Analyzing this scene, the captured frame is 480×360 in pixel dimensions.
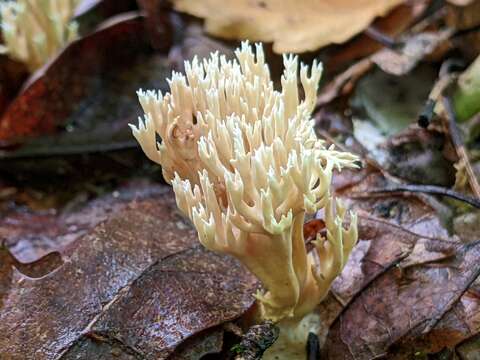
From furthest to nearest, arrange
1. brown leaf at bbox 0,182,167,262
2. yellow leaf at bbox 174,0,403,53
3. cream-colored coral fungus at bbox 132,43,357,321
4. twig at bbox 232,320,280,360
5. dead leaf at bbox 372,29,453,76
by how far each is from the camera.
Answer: yellow leaf at bbox 174,0,403,53 < dead leaf at bbox 372,29,453,76 < brown leaf at bbox 0,182,167,262 < twig at bbox 232,320,280,360 < cream-colored coral fungus at bbox 132,43,357,321

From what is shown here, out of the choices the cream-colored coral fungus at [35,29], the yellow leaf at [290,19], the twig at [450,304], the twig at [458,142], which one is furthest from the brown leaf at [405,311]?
the cream-colored coral fungus at [35,29]

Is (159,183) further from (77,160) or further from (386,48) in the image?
(386,48)

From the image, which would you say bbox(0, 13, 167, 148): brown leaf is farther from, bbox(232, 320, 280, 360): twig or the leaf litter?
bbox(232, 320, 280, 360): twig

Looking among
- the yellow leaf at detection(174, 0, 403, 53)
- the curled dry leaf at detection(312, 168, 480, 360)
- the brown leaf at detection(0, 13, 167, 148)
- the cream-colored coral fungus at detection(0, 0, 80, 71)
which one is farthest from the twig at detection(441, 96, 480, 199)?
the cream-colored coral fungus at detection(0, 0, 80, 71)

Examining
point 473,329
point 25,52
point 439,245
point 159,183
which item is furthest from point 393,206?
point 25,52

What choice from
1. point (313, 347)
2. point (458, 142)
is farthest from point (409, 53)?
point (313, 347)

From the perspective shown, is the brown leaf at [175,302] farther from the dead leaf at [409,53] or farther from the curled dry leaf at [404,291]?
the dead leaf at [409,53]
